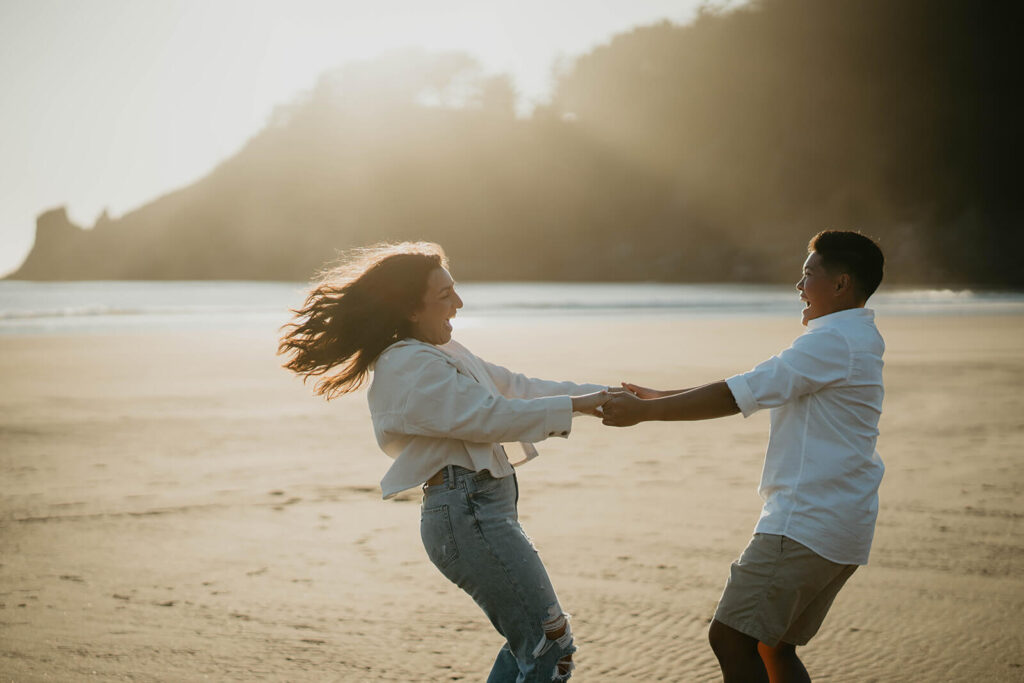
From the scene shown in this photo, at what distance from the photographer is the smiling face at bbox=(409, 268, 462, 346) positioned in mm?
2881

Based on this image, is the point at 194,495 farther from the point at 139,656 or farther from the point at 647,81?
the point at 647,81

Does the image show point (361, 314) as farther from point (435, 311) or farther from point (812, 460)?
point (812, 460)

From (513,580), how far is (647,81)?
110140 mm

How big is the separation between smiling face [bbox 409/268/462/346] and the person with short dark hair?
0.85 m

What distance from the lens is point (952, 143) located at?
300ft

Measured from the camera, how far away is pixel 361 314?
283cm

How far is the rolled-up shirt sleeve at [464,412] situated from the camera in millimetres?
2629

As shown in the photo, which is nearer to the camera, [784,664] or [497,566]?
[497,566]

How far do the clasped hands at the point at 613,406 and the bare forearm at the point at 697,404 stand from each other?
0.22ft

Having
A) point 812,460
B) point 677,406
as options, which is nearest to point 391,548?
point 677,406

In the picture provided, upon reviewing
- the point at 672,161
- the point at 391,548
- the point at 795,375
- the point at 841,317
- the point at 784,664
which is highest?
the point at 672,161

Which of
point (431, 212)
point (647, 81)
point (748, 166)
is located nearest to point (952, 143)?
point (748, 166)

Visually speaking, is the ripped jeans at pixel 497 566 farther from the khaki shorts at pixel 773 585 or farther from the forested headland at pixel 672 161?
the forested headland at pixel 672 161

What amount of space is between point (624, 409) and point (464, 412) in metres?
0.70
